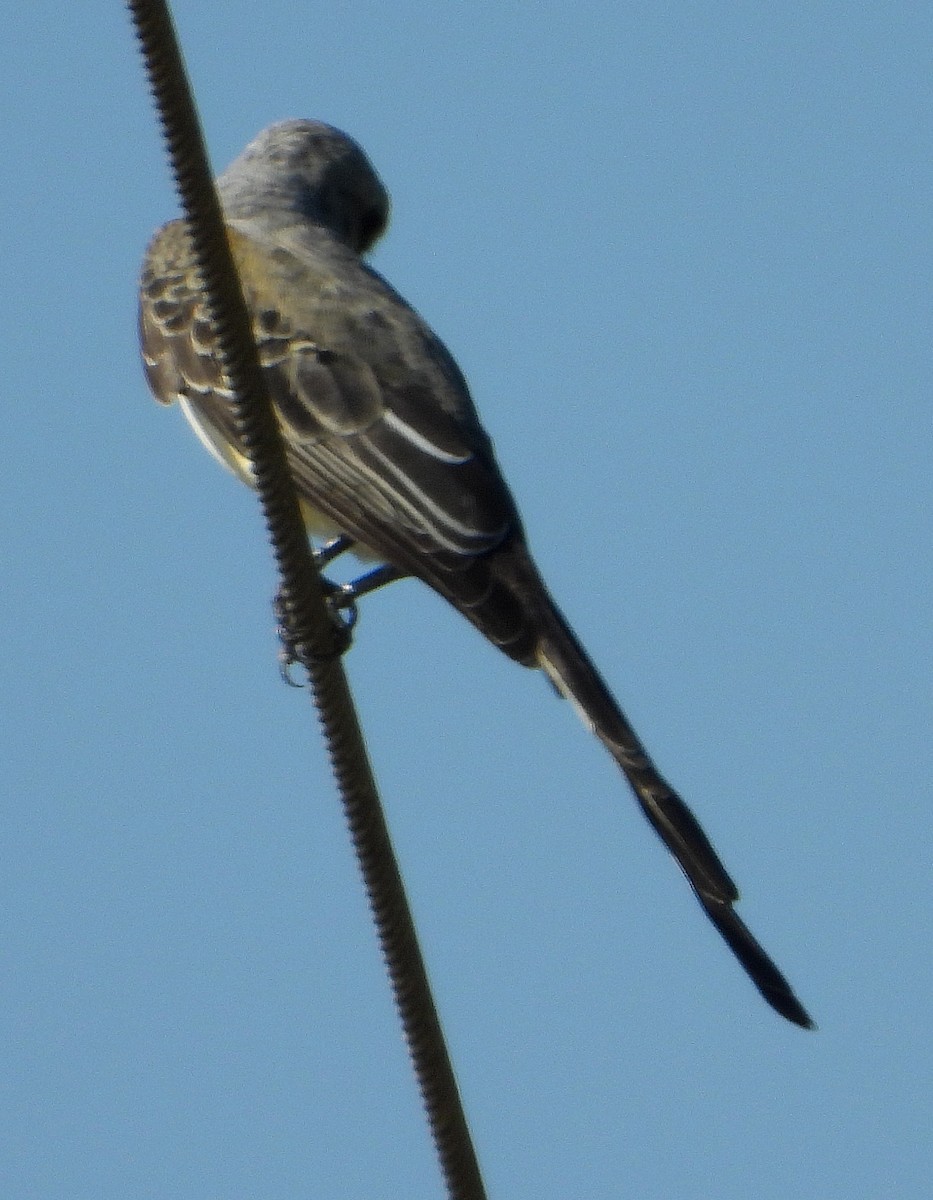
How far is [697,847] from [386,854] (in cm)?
115

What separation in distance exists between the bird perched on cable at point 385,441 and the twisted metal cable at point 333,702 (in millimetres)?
1041

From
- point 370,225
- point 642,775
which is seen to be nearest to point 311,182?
point 370,225

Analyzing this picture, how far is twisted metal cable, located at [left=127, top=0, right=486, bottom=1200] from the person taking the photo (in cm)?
401

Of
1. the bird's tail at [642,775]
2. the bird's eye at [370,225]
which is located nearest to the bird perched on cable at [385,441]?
the bird's tail at [642,775]

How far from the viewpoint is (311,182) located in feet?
28.9

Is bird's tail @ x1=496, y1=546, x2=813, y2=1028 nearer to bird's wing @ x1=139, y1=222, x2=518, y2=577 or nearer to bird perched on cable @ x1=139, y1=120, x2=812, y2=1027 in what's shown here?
bird perched on cable @ x1=139, y1=120, x2=812, y2=1027

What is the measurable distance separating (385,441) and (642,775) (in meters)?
1.53

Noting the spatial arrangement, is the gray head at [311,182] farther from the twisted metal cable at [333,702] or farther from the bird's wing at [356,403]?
the twisted metal cable at [333,702]

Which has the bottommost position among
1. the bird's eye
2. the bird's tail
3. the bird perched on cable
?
the bird's tail

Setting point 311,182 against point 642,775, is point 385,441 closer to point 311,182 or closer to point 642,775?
point 642,775

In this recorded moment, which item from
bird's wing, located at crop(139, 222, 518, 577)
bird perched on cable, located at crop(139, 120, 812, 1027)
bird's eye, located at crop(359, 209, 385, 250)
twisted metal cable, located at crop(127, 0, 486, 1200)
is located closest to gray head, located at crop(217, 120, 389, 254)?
bird's eye, located at crop(359, 209, 385, 250)

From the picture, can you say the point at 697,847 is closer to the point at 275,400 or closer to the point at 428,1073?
the point at 428,1073

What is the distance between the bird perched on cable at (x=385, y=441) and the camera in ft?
17.6

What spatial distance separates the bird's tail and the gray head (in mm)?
3034
